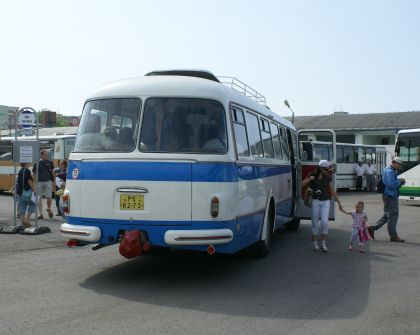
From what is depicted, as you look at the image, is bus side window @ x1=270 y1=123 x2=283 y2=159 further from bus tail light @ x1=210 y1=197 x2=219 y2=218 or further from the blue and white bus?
bus tail light @ x1=210 y1=197 x2=219 y2=218

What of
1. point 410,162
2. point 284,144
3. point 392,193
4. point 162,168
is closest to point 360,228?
point 392,193

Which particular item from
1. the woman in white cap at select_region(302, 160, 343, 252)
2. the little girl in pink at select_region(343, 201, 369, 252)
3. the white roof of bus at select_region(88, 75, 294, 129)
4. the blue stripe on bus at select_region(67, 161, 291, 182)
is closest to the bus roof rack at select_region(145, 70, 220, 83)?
the white roof of bus at select_region(88, 75, 294, 129)

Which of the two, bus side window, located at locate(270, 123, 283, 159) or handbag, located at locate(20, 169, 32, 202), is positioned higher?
bus side window, located at locate(270, 123, 283, 159)

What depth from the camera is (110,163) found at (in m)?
7.59

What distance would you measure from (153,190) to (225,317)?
205cm

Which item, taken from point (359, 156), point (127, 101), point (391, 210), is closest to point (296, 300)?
point (127, 101)

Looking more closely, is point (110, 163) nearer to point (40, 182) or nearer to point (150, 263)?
point (150, 263)

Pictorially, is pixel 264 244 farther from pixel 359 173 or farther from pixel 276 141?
pixel 359 173

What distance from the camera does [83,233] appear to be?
25.1ft

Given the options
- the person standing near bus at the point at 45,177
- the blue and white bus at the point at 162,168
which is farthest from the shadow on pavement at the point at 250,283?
the person standing near bus at the point at 45,177

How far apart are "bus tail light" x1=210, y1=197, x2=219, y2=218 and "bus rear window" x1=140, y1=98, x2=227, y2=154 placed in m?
0.65

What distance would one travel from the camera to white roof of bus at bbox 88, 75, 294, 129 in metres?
7.78

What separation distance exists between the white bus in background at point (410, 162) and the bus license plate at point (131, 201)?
60.1 ft

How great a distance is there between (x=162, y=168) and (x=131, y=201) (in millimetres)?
617
